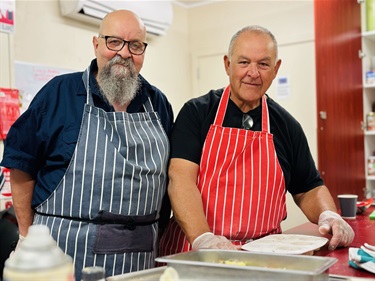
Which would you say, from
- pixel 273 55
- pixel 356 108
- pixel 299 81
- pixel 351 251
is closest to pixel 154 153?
pixel 273 55

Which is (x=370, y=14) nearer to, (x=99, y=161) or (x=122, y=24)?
(x=122, y=24)

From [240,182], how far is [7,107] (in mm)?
1846

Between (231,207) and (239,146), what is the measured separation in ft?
0.74

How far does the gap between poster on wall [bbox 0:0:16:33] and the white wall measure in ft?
0.19

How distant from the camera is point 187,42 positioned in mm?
5105

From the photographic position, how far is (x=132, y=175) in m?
1.64

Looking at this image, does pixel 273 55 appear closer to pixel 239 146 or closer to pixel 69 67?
pixel 239 146

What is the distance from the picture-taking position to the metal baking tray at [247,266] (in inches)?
35.4

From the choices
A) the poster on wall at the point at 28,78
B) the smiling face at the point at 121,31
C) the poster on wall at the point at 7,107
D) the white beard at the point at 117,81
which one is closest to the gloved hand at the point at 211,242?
the white beard at the point at 117,81

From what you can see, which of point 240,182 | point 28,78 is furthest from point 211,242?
point 28,78

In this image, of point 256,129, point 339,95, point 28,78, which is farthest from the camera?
point 339,95

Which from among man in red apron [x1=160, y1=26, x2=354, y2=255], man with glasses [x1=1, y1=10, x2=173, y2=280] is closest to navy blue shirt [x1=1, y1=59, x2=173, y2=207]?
man with glasses [x1=1, y1=10, x2=173, y2=280]

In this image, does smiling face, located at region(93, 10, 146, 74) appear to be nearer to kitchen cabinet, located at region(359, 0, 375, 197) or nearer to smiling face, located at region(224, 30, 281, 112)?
smiling face, located at region(224, 30, 281, 112)

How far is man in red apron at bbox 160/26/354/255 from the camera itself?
1.69m
